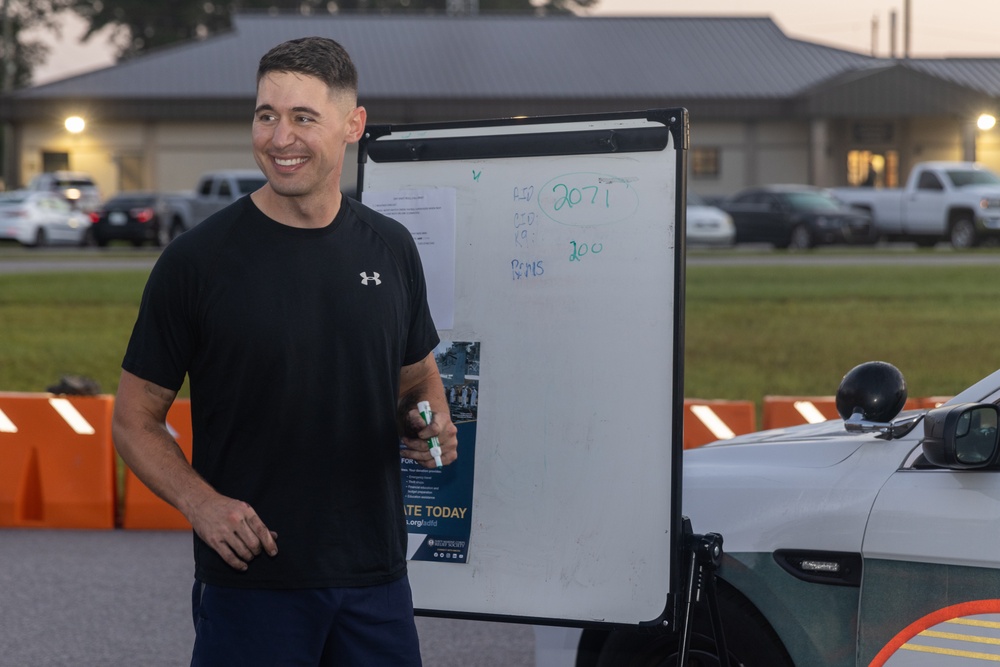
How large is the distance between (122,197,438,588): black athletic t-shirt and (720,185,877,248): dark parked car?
1214 inches

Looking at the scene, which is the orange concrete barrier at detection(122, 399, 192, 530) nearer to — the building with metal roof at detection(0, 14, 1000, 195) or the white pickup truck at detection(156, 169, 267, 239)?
the white pickup truck at detection(156, 169, 267, 239)

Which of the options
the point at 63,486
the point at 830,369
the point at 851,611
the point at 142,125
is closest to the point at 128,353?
the point at 851,611

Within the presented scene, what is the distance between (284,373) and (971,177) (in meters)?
32.6

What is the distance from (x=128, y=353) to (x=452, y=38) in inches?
1933

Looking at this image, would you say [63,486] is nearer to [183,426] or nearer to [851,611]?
[183,426]

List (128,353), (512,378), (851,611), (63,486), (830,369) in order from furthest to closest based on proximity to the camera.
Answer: (830,369) → (63,486) → (512,378) → (851,611) → (128,353)

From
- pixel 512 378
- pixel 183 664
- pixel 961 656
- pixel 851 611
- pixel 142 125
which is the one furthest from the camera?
pixel 142 125

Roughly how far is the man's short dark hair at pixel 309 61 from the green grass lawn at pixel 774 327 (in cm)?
1032

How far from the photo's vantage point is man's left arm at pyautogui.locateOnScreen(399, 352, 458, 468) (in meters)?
3.33

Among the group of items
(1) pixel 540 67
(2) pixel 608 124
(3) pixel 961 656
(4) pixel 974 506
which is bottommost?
(3) pixel 961 656

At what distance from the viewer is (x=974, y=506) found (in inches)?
144

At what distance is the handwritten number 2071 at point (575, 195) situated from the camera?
13.4 ft

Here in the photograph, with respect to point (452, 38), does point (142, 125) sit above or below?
below

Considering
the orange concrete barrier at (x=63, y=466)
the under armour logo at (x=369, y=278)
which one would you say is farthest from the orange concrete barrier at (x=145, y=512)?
the under armour logo at (x=369, y=278)
